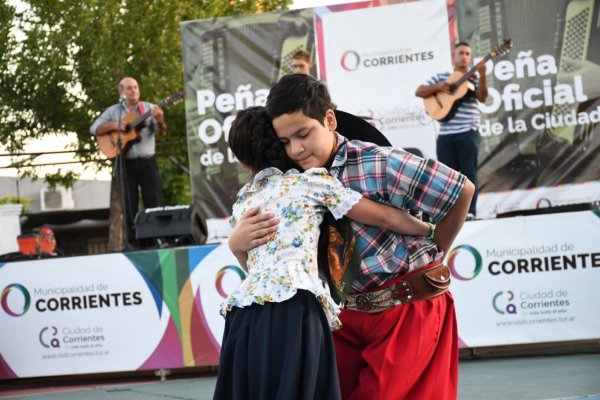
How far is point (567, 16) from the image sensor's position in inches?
380

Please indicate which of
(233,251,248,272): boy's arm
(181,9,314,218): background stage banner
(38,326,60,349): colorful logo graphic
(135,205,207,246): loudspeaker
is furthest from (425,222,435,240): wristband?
(181,9,314,218): background stage banner

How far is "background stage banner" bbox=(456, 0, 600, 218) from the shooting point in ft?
31.5

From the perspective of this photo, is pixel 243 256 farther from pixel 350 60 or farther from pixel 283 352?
pixel 350 60

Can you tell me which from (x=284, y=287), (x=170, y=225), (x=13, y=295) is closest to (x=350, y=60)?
(x=170, y=225)

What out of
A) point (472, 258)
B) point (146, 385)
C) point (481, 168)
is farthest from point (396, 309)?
point (481, 168)

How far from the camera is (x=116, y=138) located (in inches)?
365

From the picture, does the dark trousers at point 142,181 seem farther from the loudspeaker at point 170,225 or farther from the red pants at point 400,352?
Result: the red pants at point 400,352

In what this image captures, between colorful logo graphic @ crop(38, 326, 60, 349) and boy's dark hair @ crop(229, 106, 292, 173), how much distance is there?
192 inches

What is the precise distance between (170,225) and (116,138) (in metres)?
1.82

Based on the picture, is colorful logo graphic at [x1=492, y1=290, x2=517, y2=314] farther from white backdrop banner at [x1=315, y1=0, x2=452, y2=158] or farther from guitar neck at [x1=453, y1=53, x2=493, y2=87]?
white backdrop banner at [x1=315, y1=0, x2=452, y2=158]

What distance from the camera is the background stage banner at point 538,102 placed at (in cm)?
960

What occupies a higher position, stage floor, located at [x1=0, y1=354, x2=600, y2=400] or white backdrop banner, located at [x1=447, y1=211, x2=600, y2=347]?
white backdrop banner, located at [x1=447, y1=211, x2=600, y2=347]

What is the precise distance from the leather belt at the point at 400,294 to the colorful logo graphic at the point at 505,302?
3922mm

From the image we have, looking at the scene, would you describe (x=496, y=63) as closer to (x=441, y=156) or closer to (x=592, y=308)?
(x=441, y=156)
